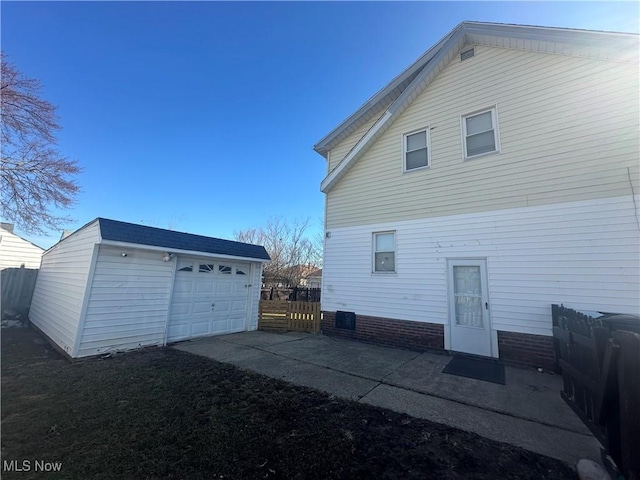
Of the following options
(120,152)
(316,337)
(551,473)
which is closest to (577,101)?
(551,473)

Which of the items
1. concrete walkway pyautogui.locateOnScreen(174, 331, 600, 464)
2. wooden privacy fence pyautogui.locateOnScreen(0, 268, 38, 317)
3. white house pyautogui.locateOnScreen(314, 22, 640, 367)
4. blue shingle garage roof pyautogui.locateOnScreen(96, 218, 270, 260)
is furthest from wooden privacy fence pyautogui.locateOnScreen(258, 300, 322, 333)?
wooden privacy fence pyautogui.locateOnScreen(0, 268, 38, 317)

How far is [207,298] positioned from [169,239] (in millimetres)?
2272

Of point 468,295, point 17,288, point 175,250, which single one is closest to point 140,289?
point 175,250

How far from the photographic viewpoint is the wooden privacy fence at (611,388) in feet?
6.68

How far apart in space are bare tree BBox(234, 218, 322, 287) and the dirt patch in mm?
14363

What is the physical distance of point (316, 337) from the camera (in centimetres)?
859

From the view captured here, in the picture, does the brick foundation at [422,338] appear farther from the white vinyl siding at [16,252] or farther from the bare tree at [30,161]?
the white vinyl siding at [16,252]

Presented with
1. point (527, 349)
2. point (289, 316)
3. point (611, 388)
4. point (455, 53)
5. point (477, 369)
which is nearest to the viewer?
point (611, 388)

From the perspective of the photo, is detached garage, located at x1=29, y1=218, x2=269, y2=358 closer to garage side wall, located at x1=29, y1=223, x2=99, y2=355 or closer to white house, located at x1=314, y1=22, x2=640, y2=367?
garage side wall, located at x1=29, y1=223, x2=99, y2=355

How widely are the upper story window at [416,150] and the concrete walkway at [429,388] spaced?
217 inches

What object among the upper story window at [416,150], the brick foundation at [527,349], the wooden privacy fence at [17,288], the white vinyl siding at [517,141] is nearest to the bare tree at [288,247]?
the white vinyl siding at [517,141]

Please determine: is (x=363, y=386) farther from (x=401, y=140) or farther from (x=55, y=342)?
(x=55, y=342)

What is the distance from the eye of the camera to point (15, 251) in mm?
12812

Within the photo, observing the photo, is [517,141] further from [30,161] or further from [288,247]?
[30,161]
